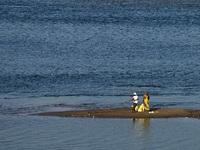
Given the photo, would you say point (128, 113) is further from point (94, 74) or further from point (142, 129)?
point (94, 74)

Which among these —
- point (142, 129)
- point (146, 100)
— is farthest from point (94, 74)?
point (142, 129)

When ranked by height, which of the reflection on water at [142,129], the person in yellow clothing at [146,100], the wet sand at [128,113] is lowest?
the reflection on water at [142,129]

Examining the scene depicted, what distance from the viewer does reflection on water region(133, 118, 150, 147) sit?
33.2 metres

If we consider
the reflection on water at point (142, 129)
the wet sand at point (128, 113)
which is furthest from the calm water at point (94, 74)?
the wet sand at point (128, 113)

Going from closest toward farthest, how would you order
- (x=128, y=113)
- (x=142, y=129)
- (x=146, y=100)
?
(x=142, y=129)
(x=128, y=113)
(x=146, y=100)

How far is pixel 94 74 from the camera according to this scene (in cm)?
5522

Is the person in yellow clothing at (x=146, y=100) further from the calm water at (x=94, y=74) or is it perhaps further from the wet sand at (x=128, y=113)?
the calm water at (x=94, y=74)

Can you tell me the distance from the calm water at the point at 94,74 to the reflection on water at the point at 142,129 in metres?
0.07

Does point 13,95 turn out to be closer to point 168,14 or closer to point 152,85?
point 152,85

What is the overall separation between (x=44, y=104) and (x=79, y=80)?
985cm

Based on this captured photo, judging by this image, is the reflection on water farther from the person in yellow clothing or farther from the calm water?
the person in yellow clothing

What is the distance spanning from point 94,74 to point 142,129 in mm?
20254

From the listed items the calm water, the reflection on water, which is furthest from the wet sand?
the calm water

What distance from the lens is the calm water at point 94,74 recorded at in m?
34.2
